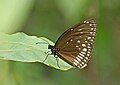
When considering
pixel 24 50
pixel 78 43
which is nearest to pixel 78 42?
pixel 78 43

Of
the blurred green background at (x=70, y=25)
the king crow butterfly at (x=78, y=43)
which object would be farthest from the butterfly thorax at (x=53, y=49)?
the blurred green background at (x=70, y=25)

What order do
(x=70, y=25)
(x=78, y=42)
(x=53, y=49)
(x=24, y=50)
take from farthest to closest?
(x=70, y=25) < (x=78, y=42) < (x=53, y=49) < (x=24, y=50)

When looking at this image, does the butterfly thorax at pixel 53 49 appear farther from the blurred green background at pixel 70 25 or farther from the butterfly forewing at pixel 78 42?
the blurred green background at pixel 70 25

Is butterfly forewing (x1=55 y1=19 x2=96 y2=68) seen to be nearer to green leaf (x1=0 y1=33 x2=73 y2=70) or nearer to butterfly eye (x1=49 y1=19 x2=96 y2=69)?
butterfly eye (x1=49 y1=19 x2=96 y2=69)

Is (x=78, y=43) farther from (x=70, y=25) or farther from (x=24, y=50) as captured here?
(x=70, y=25)

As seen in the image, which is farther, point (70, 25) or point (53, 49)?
point (70, 25)

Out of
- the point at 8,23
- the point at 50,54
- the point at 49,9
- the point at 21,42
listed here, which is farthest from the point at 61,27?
the point at 21,42

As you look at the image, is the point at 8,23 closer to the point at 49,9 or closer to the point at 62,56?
the point at 62,56
